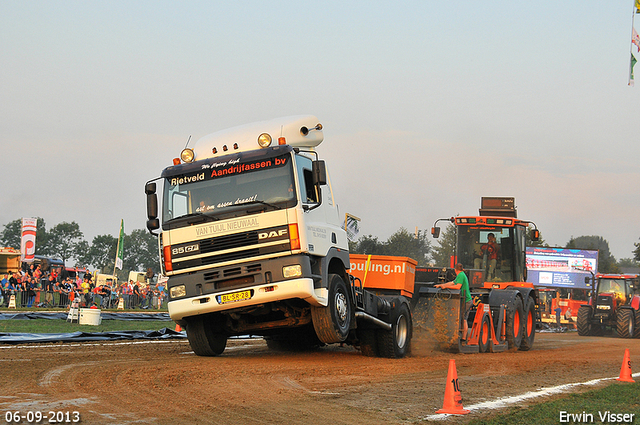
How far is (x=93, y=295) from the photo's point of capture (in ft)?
95.2

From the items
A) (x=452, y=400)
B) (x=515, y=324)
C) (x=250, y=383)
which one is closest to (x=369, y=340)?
(x=250, y=383)

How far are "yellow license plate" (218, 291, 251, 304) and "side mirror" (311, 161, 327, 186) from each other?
2.06 metres

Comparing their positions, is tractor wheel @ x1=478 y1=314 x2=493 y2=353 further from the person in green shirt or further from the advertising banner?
the advertising banner

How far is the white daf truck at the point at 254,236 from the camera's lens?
10.5 metres

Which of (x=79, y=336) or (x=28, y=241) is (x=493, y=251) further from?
(x=28, y=241)

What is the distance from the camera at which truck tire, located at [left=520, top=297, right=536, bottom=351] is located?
17.9m

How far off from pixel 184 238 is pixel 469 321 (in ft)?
24.9

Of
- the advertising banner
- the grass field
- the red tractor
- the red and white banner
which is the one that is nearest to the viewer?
the grass field

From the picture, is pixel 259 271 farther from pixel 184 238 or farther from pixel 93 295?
pixel 93 295

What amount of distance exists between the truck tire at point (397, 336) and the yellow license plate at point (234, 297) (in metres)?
3.30

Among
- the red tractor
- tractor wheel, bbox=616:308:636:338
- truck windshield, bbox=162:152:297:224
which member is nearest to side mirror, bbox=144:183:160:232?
truck windshield, bbox=162:152:297:224

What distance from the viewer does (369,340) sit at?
12.8 meters

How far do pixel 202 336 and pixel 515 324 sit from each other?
9222 millimetres

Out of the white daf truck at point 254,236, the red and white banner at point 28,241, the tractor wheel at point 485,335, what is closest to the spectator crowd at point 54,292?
the red and white banner at point 28,241
